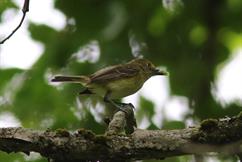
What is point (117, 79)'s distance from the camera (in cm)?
Answer: 620

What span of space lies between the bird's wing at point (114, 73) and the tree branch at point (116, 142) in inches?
103

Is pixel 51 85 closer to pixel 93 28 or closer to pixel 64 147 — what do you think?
pixel 93 28

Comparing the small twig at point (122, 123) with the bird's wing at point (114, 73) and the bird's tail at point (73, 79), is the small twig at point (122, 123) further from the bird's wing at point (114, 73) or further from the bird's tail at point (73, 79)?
the bird's wing at point (114, 73)

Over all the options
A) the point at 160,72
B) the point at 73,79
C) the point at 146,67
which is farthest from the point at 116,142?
the point at 146,67

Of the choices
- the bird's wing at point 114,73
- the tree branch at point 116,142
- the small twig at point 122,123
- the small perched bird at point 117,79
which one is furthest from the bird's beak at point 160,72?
the tree branch at point 116,142

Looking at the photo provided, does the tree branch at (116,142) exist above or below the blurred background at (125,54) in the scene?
below

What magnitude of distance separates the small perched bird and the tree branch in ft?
7.00

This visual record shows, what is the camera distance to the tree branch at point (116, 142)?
3201 mm

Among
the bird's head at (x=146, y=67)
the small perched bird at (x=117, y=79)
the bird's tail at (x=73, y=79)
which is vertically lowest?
the bird's tail at (x=73, y=79)

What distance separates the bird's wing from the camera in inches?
235

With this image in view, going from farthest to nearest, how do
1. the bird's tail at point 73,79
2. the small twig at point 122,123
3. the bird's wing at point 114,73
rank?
1. the bird's wing at point 114,73
2. the bird's tail at point 73,79
3. the small twig at point 122,123

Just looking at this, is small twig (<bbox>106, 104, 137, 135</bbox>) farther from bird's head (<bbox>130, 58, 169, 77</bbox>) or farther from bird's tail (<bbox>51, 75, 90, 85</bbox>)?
bird's head (<bbox>130, 58, 169, 77</bbox>)

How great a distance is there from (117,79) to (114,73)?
66 mm

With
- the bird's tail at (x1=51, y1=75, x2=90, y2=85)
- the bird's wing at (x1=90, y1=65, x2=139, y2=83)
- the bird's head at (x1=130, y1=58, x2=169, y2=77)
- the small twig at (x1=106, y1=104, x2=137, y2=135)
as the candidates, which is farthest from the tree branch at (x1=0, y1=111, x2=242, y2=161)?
the bird's head at (x1=130, y1=58, x2=169, y2=77)
